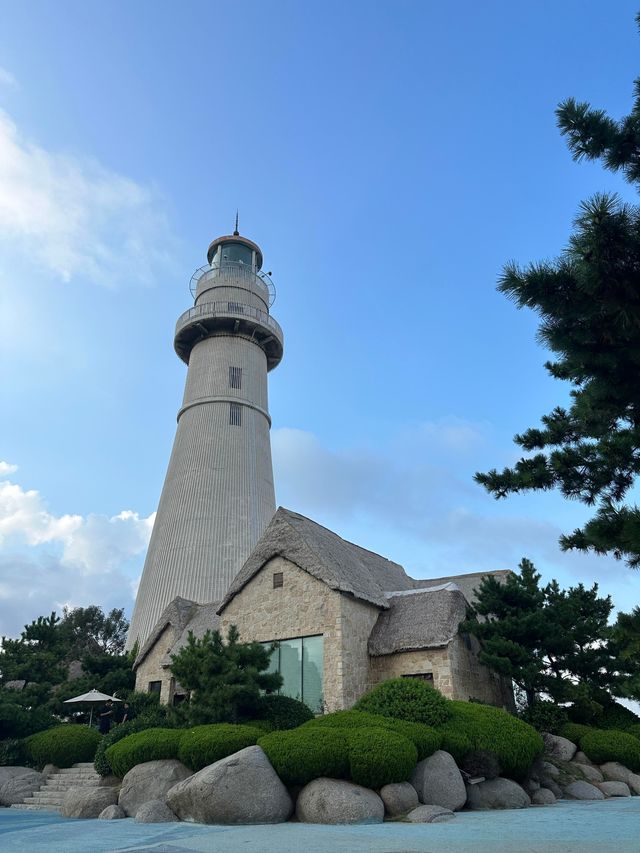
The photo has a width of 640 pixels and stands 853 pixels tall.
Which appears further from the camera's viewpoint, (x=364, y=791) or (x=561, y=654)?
(x=561, y=654)

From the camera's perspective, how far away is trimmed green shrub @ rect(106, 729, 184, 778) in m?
13.9

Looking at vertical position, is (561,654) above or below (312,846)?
above

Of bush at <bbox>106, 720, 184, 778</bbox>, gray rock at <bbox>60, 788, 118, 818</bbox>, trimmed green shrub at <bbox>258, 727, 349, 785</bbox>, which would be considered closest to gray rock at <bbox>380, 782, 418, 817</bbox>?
trimmed green shrub at <bbox>258, 727, 349, 785</bbox>

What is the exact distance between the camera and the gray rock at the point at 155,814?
11320 millimetres

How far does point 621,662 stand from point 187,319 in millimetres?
29477

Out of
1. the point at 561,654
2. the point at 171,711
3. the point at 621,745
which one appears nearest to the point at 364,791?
the point at 171,711

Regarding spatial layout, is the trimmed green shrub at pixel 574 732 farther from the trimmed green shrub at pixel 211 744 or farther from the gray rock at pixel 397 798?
the trimmed green shrub at pixel 211 744

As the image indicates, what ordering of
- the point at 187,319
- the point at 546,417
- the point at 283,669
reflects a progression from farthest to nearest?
the point at 187,319 < the point at 283,669 < the point at 546,417

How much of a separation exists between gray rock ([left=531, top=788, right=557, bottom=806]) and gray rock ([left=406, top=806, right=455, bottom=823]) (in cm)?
375

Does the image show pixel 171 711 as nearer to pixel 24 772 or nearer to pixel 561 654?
pixel 24 772

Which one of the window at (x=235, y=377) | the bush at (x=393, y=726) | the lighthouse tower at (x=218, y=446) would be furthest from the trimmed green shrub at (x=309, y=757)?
the window at (x=235, y=377)

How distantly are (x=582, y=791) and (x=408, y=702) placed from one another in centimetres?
490

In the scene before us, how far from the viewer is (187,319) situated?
38906mm

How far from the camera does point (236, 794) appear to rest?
10.7m
